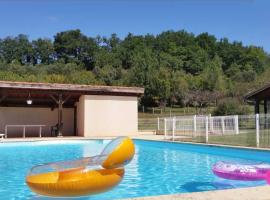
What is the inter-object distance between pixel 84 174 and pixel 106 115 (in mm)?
16235

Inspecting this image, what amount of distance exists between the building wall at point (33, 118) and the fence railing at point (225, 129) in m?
7.25

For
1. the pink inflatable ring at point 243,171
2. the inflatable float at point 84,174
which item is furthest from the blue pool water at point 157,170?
the inflatable float at point 84,174

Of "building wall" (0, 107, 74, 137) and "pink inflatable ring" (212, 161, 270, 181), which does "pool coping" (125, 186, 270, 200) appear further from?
"building wall" (0, 107, 74, 137)

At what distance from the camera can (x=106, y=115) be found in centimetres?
2138

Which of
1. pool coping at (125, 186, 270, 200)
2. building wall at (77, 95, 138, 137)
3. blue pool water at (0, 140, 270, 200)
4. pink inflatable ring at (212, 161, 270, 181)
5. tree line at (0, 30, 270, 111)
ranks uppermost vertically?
tree line at (0, 30, 270, 111)

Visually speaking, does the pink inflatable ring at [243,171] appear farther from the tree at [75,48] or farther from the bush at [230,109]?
the tree at [75,48]

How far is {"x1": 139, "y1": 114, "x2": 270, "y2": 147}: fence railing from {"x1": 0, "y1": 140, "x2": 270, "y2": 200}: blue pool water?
3.11 feet

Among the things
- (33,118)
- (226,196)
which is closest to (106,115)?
(33,118)

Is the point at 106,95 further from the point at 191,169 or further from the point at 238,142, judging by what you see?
the point at 191,169

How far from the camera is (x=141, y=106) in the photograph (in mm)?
47562

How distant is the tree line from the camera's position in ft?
158

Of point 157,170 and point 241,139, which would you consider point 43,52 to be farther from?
point 157,170

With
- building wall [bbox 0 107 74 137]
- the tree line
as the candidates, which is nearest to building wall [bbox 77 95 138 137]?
building wall [bbox 0 107 74 137]

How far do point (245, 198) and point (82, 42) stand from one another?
70.0m
